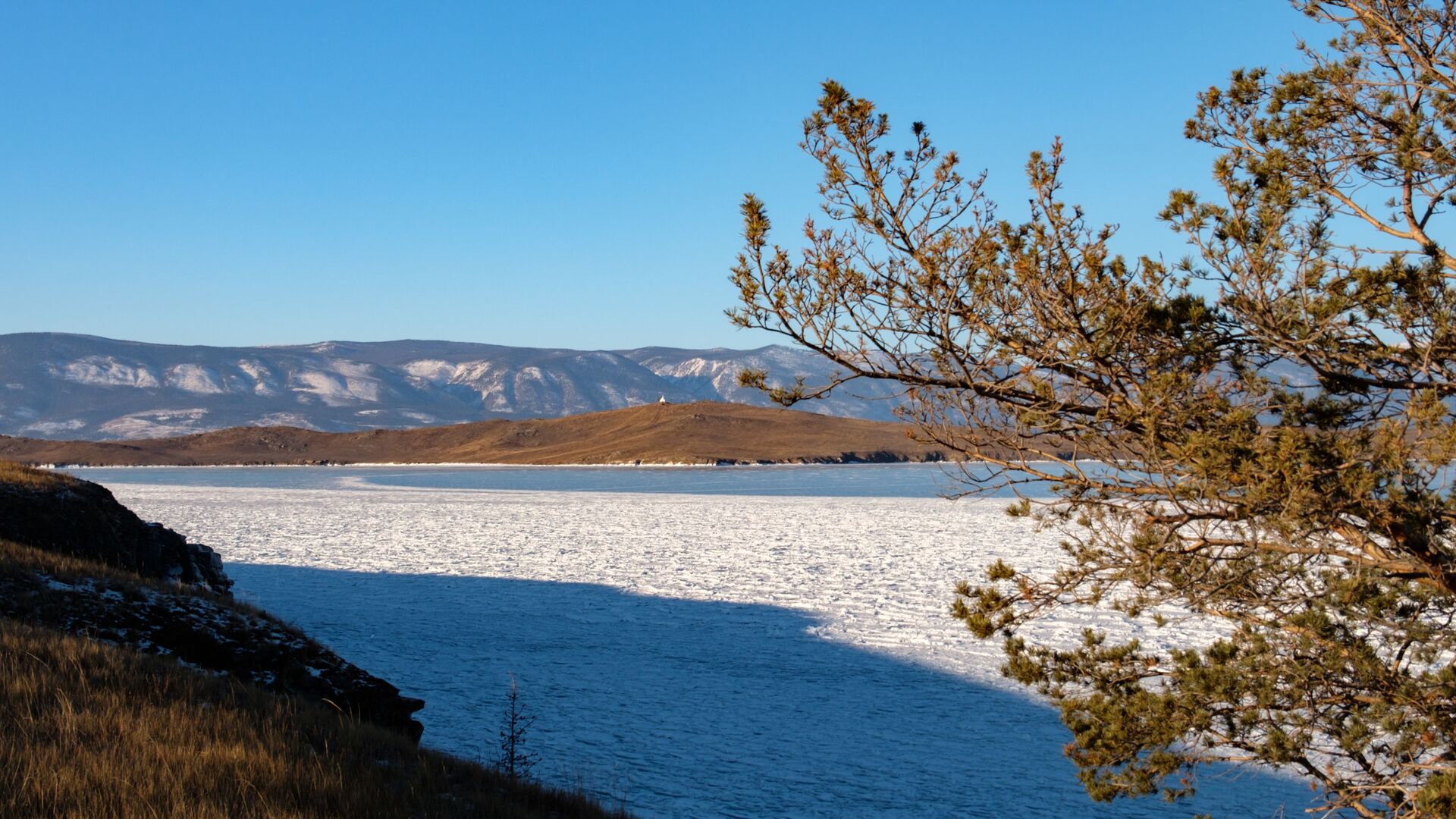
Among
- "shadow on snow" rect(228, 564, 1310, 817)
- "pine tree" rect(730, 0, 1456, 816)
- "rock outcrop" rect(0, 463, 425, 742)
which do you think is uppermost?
"pine tree" rect(730, 0, 1456, 816)

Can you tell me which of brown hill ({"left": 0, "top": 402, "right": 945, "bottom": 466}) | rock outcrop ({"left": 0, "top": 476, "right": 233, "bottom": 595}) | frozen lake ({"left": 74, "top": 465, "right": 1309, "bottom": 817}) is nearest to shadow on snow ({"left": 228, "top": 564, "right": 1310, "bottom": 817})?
frozen lake ({"left": 74, "top": 465, "right": 1309, "bottom": 817})

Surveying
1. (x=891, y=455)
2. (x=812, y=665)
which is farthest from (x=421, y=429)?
(x=812, y=665)

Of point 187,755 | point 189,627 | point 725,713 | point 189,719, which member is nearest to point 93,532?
point 189,627

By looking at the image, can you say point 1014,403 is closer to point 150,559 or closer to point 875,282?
point 875,282

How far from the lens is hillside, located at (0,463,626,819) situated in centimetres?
497

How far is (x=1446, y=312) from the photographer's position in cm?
536

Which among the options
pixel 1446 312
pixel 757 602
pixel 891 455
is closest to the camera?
pixel 1446 312

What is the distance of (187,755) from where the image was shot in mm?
5406

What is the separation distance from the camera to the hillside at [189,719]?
4.97m

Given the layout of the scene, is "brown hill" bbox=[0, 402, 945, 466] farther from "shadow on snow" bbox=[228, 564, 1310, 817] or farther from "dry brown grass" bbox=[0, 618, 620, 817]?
"dry brown grass" bbox=[0, 618, 620, 817]

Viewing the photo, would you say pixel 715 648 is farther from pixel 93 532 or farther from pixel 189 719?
pixel 93 532

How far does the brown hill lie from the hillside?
245ft

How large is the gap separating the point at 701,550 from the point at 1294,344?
18.3m

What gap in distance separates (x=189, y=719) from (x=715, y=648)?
8012mm
